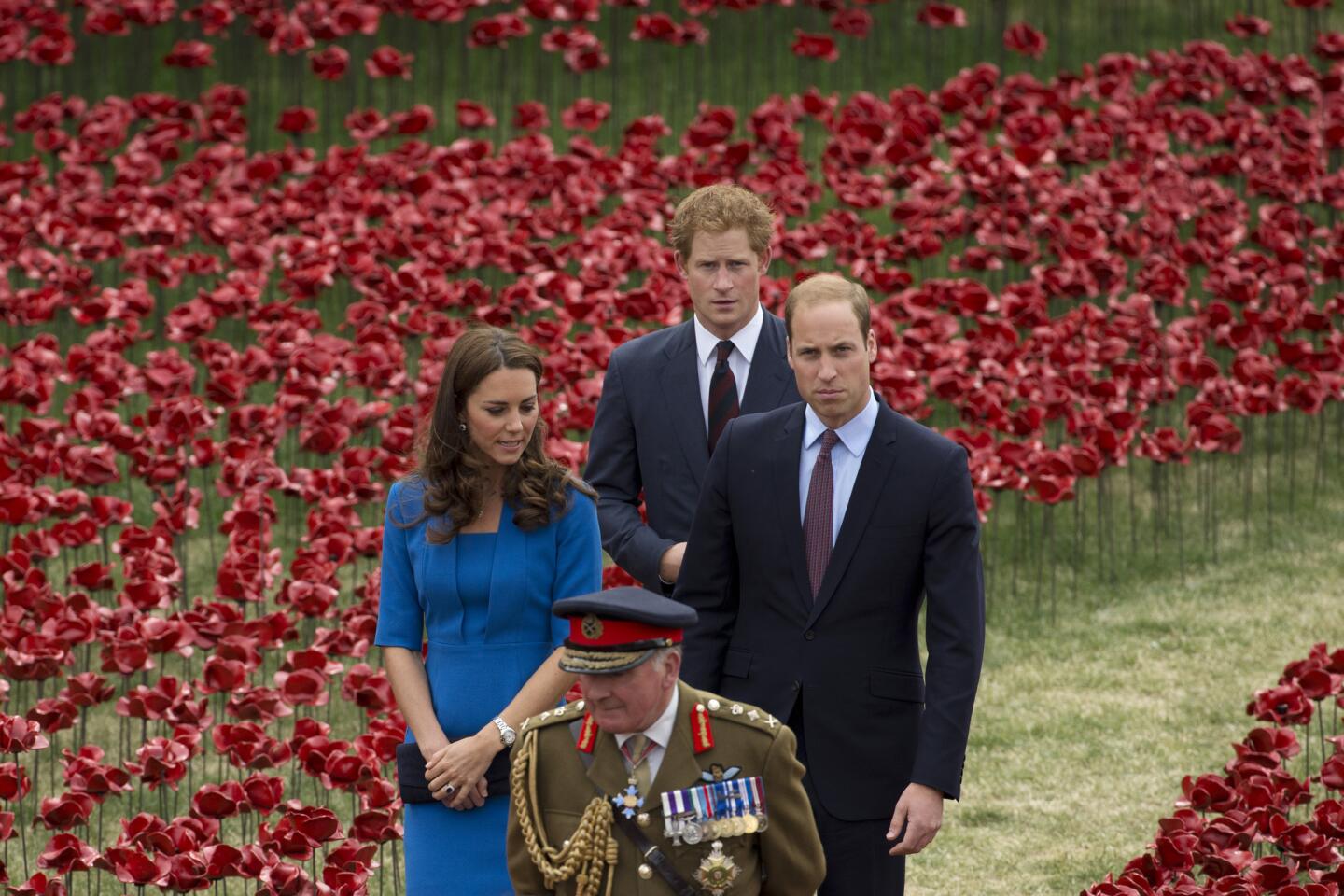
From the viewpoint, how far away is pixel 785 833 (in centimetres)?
402

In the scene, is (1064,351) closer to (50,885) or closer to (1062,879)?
(1062,879)

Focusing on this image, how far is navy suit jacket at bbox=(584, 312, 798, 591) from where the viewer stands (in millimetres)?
5883

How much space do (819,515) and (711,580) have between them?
1.08ft

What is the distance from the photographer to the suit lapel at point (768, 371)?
5.86m

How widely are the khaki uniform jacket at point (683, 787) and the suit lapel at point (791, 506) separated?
90 centimetres

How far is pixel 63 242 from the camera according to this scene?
37.3ft

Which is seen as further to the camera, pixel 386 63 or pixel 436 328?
pixel 386 63

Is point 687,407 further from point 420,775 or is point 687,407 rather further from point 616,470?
point 420,775

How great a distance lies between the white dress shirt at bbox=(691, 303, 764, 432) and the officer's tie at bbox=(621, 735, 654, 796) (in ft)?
6.73

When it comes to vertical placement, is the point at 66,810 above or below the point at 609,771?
below

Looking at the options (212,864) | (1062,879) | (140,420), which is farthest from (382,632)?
(140,420)

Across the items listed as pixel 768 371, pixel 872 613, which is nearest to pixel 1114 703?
pixel 768 371

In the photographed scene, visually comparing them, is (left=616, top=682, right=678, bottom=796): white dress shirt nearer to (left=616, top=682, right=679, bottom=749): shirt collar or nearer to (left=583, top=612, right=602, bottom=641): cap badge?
(left=616, top=682, right=679, bottom=749): shirt collar

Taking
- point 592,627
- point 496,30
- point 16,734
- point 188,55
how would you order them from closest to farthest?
point 592,627 → point 16,734 → point 496,30 → point 188,55
